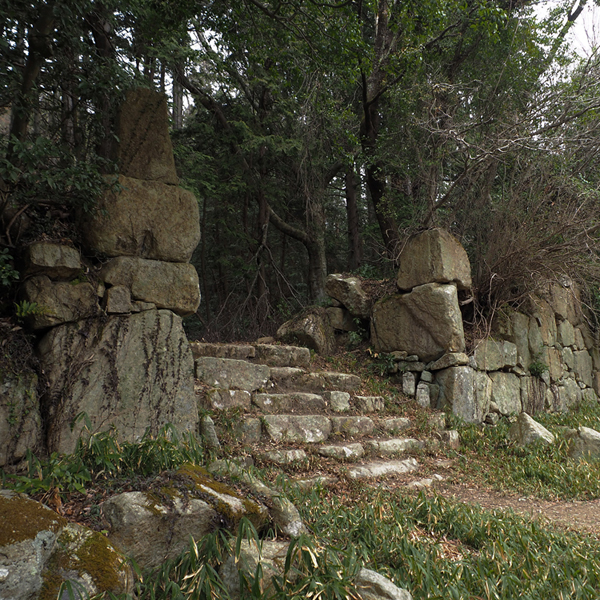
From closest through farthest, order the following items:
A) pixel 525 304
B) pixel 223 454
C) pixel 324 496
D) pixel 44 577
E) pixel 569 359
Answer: pixel 44 577
pixel 324 496
pixel 223 454
pixel 525 304
pixel 569 359

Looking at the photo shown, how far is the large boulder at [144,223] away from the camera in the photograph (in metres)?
3.99

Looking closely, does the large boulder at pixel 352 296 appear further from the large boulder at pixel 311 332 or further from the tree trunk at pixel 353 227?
the tree trunk at pixel 353 227

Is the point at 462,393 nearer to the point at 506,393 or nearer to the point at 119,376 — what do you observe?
the point at 506,393

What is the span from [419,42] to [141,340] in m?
6.54

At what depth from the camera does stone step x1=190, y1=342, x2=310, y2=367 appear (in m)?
5.56

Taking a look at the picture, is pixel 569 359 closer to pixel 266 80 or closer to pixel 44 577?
pixel 266 80

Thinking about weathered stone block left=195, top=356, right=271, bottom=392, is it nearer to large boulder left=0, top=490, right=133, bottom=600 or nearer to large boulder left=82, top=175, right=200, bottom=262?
large boulder left=82, top=175, right=200, bottom=262

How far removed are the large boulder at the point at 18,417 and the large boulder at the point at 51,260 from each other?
0.80m

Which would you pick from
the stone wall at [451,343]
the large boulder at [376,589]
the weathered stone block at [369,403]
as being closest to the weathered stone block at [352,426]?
the weathered stone block at [369,403]

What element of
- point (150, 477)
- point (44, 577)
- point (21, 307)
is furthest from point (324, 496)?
point (21, 307)

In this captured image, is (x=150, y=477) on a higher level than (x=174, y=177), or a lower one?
lower

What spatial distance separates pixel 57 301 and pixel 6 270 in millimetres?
412

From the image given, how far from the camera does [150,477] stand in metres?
2.62

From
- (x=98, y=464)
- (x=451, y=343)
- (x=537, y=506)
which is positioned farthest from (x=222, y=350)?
(x=537, y=506)
